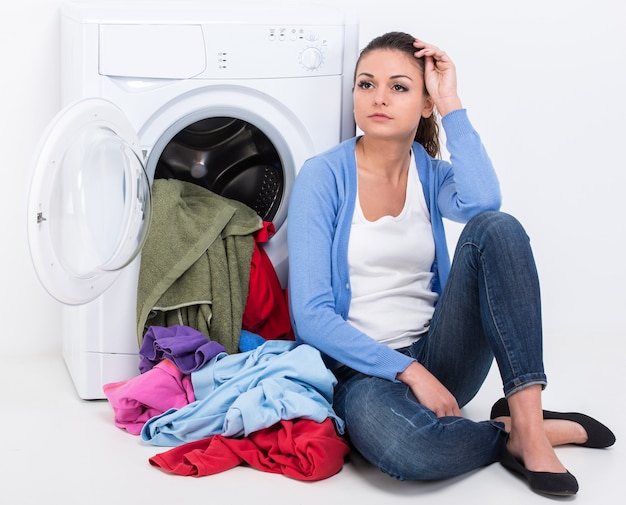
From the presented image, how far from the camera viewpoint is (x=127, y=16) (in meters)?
2.24

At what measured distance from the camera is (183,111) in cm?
232

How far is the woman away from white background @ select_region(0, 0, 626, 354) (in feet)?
2.19

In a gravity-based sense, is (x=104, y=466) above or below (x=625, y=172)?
below

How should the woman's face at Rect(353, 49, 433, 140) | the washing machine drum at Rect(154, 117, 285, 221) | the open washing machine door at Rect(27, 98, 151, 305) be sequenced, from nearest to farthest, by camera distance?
the open washing machine door at Rect(27, 98, 151, 305) → the woman's face at Rect(353, 49, 433, 140) → the washing machine drum at Rect(154, 117, 285, 221)

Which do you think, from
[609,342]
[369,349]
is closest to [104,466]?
[369,349]

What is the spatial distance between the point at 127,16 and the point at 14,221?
2.45 ft

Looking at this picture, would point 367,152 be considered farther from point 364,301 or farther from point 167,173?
point 167,173

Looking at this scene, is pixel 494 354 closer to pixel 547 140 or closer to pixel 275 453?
pixel 275 453

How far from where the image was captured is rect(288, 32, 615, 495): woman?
6.31 feet

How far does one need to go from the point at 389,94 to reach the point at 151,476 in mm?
902

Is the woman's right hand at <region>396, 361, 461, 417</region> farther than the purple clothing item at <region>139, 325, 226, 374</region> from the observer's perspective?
No

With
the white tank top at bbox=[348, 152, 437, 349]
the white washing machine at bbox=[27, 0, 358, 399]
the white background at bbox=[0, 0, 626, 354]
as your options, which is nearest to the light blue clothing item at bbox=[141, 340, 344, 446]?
the white tank top at bbox=[348, 152, 437, 349]

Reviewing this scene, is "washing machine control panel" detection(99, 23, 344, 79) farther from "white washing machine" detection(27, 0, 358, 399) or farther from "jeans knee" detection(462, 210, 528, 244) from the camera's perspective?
"jeans knee" detection(462, 210, 528, 244)

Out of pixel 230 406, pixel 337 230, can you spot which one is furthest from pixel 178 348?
pixel 337 230
